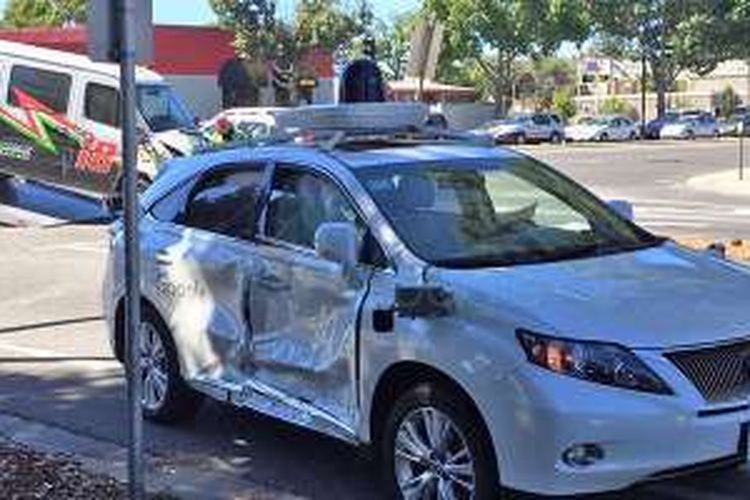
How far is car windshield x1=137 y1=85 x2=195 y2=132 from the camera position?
76.4 ft

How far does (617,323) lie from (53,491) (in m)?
2.65

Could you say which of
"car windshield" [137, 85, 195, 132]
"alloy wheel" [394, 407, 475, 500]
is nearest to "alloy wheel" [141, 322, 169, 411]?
"alloy wheel" [394, 407, 475, 500]

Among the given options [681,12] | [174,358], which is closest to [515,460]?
[174,358]

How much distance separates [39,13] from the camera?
9888cm

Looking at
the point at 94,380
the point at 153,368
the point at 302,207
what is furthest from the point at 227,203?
the point at 94,380

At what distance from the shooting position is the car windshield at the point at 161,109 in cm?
2330

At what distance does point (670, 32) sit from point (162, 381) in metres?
77.3

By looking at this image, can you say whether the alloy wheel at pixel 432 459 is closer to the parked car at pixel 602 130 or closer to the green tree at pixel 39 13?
the parked car at pixel 602 130

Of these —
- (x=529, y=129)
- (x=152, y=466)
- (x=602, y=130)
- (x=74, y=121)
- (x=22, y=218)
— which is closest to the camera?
(x=152, y=466)

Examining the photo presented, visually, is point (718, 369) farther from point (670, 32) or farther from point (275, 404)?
point (670, 32)

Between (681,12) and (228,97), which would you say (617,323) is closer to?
(228,97)

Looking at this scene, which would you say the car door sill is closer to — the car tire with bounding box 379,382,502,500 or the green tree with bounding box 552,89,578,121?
the car tire with bounding box 379,382,502,500

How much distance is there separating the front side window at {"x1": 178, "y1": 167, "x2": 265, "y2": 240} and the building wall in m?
52.9

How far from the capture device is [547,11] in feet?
273
